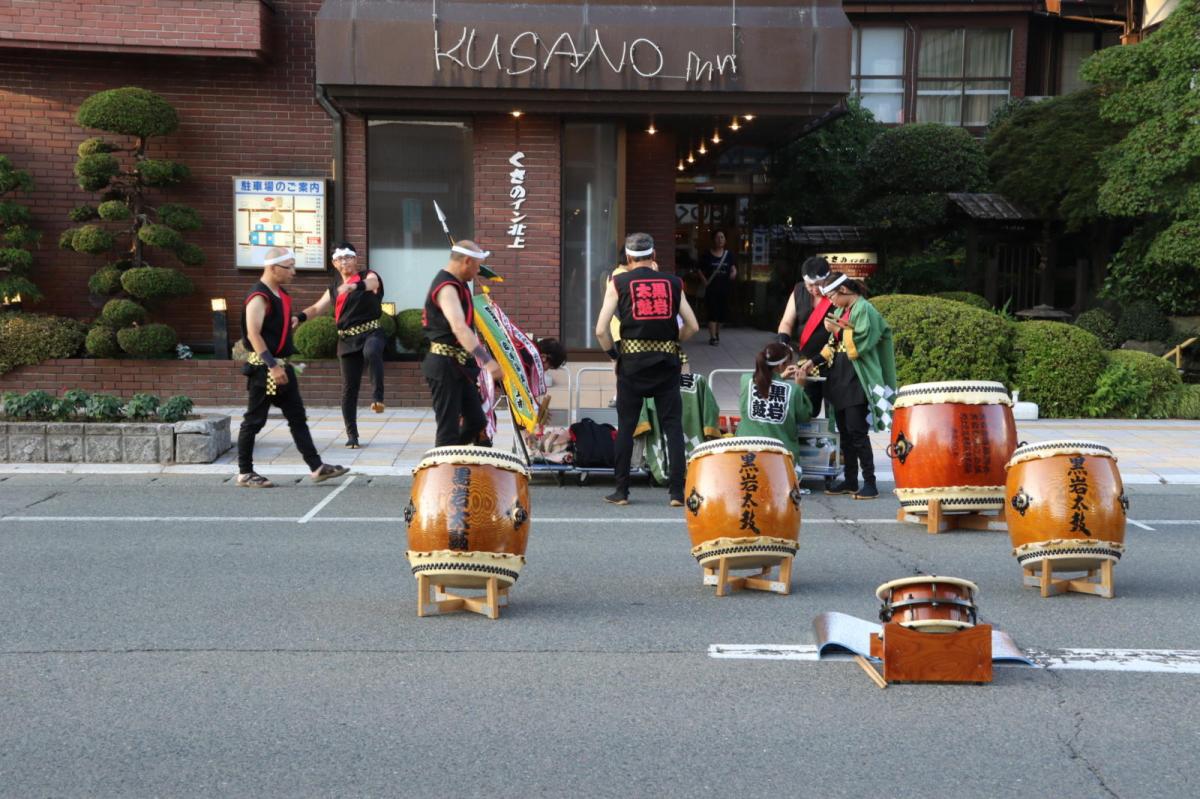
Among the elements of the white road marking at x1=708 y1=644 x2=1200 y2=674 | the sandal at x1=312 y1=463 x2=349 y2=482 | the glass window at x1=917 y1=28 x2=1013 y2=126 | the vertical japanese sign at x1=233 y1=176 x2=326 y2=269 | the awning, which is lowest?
the white road marking at x1=708 y1=644 x2=1200 y2=674

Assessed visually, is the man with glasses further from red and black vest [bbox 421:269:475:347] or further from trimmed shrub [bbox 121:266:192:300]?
trimmed shrub [bbox 121:266:192:300]

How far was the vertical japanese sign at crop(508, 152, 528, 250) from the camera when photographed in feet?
54.3

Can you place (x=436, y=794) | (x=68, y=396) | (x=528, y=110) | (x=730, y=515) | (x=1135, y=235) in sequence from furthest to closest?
(x=1135, y=235), (x=528, y=110), (x=68, y=396), (x=730, y=515), (x=436, y=794)

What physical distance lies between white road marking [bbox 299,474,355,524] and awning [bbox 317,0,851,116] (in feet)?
19.7

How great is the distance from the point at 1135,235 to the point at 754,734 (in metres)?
16.1

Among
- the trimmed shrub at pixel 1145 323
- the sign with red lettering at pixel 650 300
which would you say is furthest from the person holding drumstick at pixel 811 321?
the trimmed shrub at pixel 1145 323

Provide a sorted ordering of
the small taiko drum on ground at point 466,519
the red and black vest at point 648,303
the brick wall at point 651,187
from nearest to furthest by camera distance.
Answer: the small taiko drum on ground at point 466,519 → the red and black vest at point 648,303 → the brick wall at point 651,187

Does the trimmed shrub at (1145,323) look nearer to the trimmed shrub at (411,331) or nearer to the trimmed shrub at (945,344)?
the trimmed shrub at (945,344)

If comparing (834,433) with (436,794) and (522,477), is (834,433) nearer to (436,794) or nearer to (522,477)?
(522,477)

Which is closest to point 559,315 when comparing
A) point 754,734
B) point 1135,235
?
point 1135,235

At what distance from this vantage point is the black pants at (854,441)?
34.8 ft

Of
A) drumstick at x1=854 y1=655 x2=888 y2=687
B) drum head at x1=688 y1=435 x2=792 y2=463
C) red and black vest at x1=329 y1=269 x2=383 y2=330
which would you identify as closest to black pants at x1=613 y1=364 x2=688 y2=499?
drum head at x1=688 y1=435 x2=792 y2=463

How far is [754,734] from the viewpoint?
204 inches

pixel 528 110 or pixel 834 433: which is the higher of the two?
pixel 528 110
